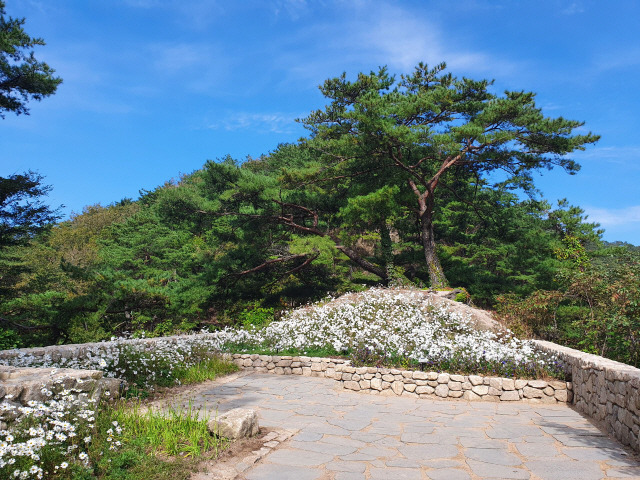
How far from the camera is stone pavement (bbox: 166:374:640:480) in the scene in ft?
10.5

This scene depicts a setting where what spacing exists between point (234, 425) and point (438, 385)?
11.6 feet

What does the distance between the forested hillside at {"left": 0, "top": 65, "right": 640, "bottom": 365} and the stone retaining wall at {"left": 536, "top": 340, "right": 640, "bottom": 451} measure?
3753 millimetres

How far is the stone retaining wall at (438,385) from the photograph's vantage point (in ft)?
18.5

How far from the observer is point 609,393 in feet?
13.7

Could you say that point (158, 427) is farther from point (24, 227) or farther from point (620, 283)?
point (24, 227)

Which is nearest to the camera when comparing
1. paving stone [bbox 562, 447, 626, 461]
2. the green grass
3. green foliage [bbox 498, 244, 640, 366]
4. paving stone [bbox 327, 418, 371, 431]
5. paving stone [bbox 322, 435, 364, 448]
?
the green grass

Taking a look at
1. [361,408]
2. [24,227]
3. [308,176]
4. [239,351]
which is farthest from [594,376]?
[24,227]

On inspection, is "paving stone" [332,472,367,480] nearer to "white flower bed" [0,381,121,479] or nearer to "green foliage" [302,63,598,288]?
"white flower bed" [0,381,121,479]

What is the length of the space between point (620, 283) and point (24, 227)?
14.5 meters

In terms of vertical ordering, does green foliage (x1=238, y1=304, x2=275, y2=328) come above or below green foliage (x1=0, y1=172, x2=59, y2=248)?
below

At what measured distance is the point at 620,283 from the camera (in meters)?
6.92

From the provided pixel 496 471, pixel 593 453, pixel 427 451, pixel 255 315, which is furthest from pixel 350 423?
pixel 255 315

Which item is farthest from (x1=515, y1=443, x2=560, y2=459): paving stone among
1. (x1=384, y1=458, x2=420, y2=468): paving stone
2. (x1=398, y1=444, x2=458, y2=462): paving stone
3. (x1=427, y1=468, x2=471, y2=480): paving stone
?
(x1=384, y1=458, x2=420, y2=468): paving stone

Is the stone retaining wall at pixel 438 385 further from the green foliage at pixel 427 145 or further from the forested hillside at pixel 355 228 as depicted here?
the green foliage at pixel 427 145
